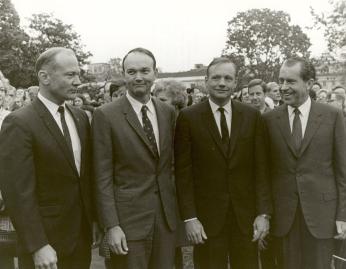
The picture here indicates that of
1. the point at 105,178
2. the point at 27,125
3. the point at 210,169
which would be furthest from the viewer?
the point at 210,169

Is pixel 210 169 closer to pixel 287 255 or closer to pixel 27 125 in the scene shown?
pixel 287 255

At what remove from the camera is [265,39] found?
172 ft

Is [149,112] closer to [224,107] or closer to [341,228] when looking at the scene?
[224,107]

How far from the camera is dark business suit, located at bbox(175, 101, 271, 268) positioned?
442cm

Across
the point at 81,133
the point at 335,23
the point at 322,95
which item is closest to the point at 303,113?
the point at 81,133

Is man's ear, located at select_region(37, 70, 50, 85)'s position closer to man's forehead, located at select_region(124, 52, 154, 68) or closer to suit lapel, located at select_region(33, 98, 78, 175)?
suit lapel, located at select_region(33, 98, 78, 175)

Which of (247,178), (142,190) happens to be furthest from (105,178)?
(247,178)

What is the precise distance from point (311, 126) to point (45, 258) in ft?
8.41

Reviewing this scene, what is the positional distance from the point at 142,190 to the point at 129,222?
0.28 meters

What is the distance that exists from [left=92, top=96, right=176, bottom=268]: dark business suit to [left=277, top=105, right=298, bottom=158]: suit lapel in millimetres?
1131

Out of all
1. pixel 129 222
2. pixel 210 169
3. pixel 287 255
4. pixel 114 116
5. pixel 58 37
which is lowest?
pixel 287 255

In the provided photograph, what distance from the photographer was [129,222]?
13.5 ft

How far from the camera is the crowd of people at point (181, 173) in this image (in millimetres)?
3850

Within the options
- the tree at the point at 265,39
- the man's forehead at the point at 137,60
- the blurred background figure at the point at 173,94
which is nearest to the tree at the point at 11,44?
the tree at the point at 265,39
